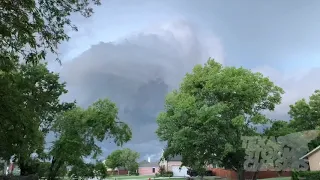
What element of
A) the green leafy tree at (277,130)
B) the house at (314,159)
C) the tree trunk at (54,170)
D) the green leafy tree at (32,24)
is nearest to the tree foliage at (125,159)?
the green leafy tree at (277,130)

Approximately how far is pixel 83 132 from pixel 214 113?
14998 millimetres

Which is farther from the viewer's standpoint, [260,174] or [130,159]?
[130,159]

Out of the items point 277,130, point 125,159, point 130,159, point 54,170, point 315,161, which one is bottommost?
point 54,170

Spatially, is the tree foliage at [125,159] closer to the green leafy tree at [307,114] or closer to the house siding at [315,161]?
the green leafy tree at [307,114]

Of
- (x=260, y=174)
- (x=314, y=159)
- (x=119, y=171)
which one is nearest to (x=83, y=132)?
(x=314, y=159)

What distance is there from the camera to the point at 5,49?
13227 mm

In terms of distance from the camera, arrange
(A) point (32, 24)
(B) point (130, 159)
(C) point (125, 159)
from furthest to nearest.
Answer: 1. (C) point (125, 159)
2. (B) point (130, 159)
3. (A) point (32, 24)

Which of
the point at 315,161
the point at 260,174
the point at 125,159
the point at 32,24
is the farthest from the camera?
the point at 125,159

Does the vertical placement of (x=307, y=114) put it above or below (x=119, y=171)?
above

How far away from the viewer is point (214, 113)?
128ft

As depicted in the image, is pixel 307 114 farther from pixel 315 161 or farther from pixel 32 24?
pixel 32 24

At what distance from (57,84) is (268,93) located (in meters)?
29.1

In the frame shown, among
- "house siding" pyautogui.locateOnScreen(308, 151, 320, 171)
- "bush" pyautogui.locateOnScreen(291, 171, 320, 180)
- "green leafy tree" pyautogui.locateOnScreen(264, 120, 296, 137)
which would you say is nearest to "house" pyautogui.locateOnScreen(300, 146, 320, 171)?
"house siding" pyautogui.locateOnScreen(308, 151, 320, 171)

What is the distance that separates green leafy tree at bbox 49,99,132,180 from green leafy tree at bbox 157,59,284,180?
7.03 m
